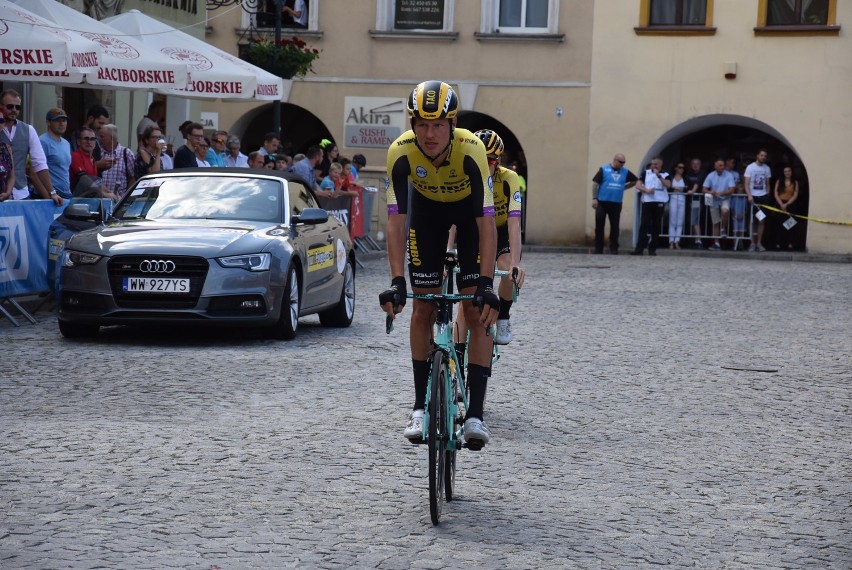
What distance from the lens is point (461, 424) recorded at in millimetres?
7273

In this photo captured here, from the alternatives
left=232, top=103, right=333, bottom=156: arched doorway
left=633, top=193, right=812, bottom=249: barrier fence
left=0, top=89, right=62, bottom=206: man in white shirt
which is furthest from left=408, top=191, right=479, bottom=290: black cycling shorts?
left=232, top=103, right=333, bottom=156: arched doorway

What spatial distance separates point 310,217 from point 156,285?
1604 millimetres

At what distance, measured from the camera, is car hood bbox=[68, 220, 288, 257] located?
42.8 feet

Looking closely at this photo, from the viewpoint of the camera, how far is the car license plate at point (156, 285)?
13.0 m

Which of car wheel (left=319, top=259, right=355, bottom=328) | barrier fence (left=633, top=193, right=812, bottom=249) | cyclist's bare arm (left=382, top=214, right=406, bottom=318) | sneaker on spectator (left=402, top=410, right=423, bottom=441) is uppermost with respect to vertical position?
cyclist's bare arm (left=382, top=214, right=406, bottom=318)

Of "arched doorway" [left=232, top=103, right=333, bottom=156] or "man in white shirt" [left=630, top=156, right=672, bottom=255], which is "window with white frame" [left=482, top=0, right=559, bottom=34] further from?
"arched doorway" [left=232, top=103, right=333, bottom=156]

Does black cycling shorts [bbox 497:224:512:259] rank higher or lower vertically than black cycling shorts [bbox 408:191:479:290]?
lower

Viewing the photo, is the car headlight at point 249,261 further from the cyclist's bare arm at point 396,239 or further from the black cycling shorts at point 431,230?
the cyclist's bare arm at point 396,239

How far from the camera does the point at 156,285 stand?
42.6 feet

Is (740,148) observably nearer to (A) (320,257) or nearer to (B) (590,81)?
(B) (590,81)

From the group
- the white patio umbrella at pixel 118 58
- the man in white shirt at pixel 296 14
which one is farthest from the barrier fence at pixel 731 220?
the white patio umbrella at pixel 118 58

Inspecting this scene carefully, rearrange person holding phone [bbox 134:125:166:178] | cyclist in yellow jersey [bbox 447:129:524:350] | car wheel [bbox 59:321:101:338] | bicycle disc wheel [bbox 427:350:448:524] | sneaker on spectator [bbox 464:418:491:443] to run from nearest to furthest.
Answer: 1. bicycle disc wheel [bbox 427:350:448:524]
2. sneaker on spectator [bbox 464:418:491:443]
3. cyclist in yellow jersey [bbox 447:129:524:350]
4. car wheel [bbox 59:321:101:338]
5. person holding phone [bbox 134:125:166:178]

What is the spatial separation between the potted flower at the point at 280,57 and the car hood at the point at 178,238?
14040 mm

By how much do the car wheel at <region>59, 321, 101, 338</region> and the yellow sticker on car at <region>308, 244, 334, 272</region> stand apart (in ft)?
6.57
